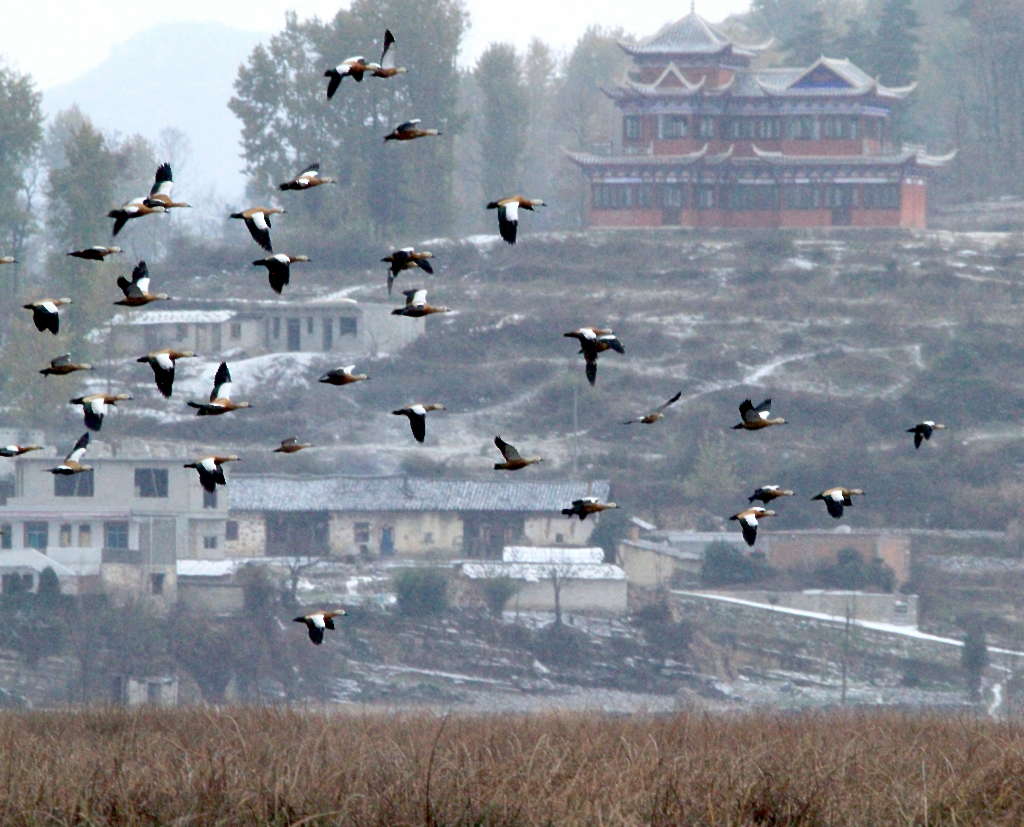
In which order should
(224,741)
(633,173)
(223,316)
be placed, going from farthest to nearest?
(633,173), (223,316), (224,741)

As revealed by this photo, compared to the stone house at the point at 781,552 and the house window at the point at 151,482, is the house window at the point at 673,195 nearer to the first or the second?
the stone house at the point at 781,552

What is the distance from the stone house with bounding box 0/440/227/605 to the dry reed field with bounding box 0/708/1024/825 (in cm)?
3924

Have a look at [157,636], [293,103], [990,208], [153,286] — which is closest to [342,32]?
[293,103]

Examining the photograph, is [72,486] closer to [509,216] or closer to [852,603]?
[852,603]

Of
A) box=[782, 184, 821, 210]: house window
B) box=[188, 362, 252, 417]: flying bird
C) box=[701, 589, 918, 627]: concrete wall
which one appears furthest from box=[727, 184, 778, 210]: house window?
box=[188, 362, 252, 417]: flying bird

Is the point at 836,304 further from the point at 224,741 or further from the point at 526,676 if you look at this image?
the point at 224,741

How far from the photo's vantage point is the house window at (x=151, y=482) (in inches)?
2554

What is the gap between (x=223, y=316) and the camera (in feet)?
283

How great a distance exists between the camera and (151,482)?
65.2 meters

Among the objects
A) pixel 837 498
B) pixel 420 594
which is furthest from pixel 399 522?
pixel 837 498

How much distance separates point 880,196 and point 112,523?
41.7 metres

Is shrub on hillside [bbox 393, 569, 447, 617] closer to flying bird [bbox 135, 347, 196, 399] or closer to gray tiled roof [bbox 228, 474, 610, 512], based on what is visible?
gray tiled roof [bbox 228, 474, 610, 512]

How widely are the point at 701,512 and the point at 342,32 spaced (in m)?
35.9

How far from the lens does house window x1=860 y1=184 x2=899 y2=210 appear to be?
305 feet
